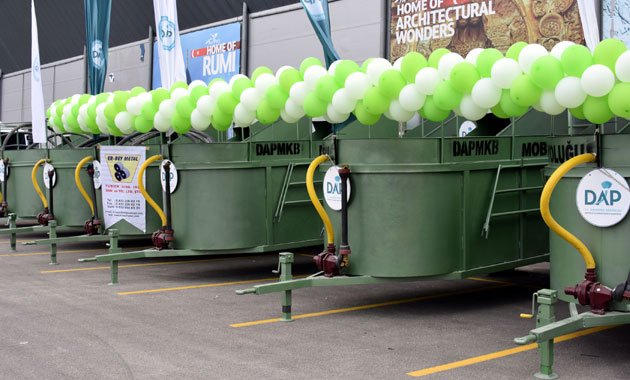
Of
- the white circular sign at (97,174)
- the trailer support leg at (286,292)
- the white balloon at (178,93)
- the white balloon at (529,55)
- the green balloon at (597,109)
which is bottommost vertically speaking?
the trailer support leg at (286,292)

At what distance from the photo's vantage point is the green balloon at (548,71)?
6789 millimetres

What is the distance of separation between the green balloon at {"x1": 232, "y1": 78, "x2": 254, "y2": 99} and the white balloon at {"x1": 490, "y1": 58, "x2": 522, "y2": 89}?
3.58 m

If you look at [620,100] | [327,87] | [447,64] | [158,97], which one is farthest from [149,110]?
[620,100]

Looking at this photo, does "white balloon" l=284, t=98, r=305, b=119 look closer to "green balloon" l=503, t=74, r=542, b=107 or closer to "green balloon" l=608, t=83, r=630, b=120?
"green balloon" l=503, t=74, r=542, b=107

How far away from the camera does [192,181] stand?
1056 cm

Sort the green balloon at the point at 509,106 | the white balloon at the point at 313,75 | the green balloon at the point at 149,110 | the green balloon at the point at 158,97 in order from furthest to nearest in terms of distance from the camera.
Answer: the green balloon at the point at 149,110 → the green balloon at the point at 158,97 → the white balloon at the point at 313,75 → the green balloon at the point at 509,106

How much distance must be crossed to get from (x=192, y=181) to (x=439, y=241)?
3.65 m

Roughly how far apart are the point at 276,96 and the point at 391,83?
6.12 ft

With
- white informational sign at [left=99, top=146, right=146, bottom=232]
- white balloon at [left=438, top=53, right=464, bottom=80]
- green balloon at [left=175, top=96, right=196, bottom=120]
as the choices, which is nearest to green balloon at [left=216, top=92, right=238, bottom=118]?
green balloon at [left=175, top=96, right=196, bottom=120]

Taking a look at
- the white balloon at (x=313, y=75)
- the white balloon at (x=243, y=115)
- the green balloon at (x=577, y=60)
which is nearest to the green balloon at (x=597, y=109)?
the green balloon at (x=577, y=60)

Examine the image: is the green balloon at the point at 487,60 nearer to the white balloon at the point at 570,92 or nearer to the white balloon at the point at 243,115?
the white balloon at the point at 570,92

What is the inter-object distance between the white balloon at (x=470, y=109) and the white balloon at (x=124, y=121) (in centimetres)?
541

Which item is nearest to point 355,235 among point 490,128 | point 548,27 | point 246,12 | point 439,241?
point 439,241

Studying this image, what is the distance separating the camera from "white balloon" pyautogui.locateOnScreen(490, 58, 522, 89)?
732cm
